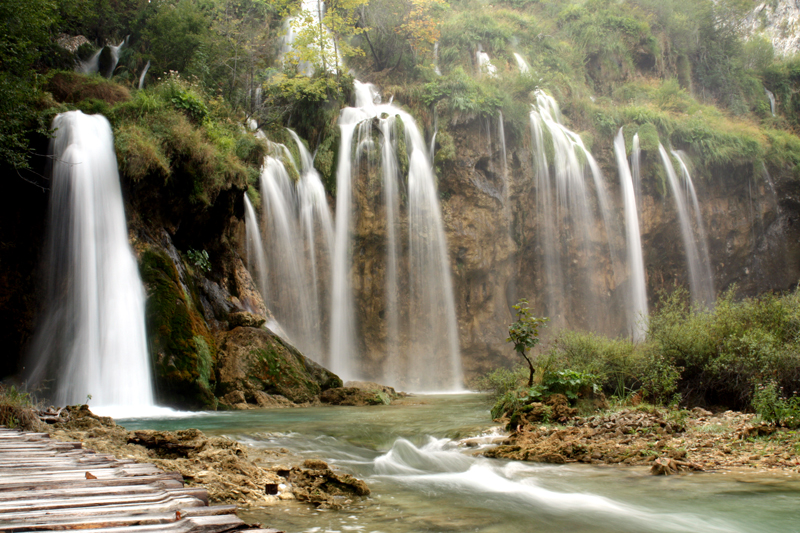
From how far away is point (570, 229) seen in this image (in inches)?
996

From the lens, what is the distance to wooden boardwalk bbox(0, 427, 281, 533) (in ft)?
7.06

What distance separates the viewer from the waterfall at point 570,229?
82.3ft

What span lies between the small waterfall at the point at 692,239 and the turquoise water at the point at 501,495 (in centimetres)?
2332

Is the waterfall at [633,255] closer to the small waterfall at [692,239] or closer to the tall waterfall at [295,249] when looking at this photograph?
the small waterfall at [692,239]

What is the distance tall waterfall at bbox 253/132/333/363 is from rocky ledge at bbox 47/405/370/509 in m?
14.0

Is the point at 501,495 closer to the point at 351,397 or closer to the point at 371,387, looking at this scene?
the point at 351,397

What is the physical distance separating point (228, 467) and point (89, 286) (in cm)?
862

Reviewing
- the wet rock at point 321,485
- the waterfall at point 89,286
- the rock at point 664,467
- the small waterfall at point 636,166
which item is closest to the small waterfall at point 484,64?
the small waterfall at point 636,166

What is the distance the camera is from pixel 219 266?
16094 millimetres

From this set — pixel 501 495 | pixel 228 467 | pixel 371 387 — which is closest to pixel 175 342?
pixel 371 387

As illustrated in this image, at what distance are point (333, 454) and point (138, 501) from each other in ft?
14.7

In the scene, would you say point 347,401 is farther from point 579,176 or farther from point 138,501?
point 579,176

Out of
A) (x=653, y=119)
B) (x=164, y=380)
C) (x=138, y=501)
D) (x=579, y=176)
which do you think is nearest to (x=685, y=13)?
(x=653, y=119)

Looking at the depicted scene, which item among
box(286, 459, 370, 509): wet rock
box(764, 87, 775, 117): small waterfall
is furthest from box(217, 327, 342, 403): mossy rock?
box(764, 87, 775, 117): small waterfall
